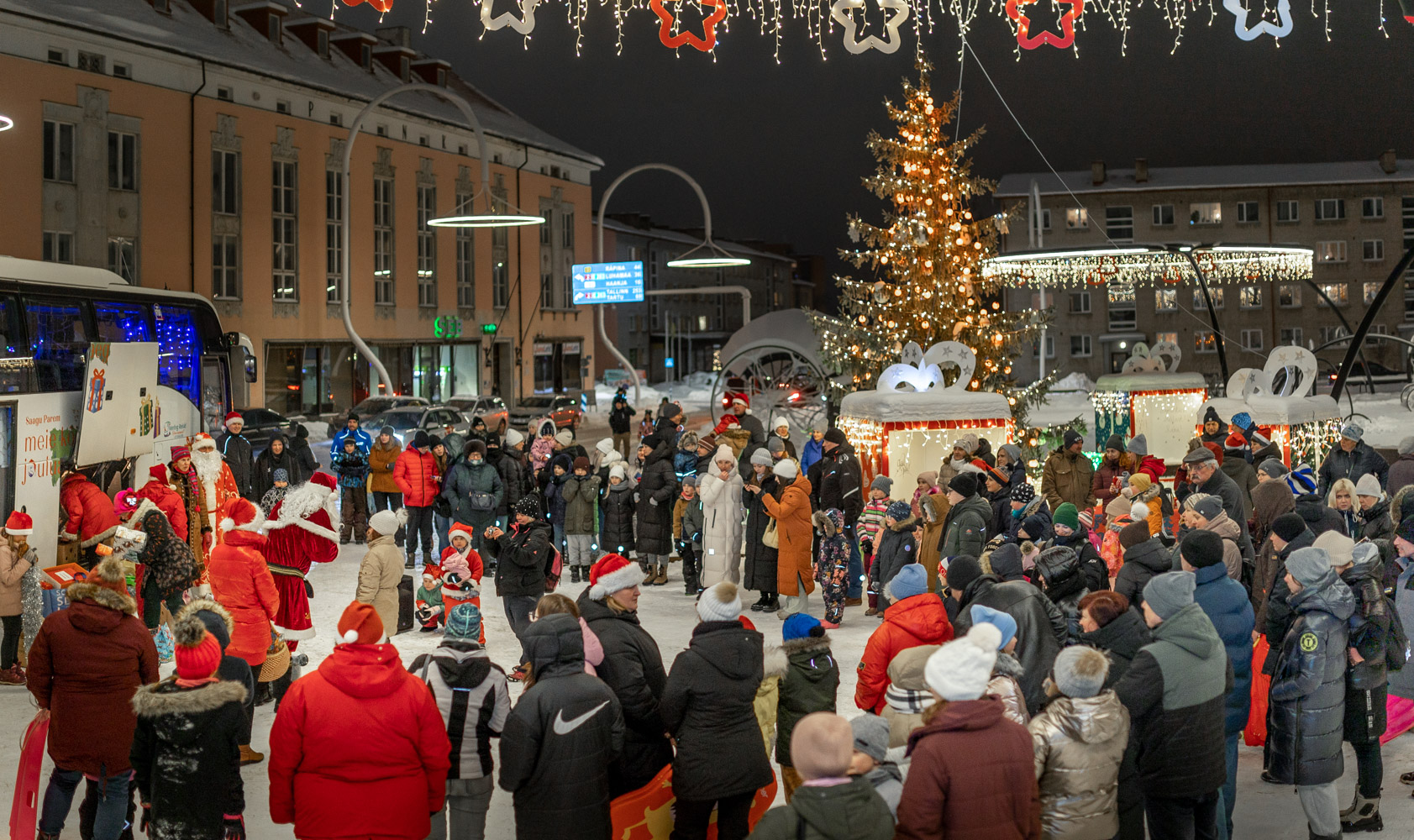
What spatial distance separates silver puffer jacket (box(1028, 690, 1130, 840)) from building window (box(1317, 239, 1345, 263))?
68717mm

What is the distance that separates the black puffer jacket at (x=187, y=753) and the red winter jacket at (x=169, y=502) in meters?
5.51

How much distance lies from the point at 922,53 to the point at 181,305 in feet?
40.5

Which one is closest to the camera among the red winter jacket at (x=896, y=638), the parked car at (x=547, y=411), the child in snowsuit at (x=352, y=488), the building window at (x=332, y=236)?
the red winter jacket at (x=896, y=638)

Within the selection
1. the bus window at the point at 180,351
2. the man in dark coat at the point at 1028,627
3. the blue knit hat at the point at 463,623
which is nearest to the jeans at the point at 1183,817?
the man in dark coat at the point at 1028,627

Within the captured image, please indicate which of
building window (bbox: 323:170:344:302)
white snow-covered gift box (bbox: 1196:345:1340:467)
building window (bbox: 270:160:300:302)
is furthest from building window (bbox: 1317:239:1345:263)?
white snow-covered gift box (bbox: 1196:345:1340:467)

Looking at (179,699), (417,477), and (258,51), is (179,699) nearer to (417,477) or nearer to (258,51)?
(417,477)

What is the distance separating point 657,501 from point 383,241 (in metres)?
35.6

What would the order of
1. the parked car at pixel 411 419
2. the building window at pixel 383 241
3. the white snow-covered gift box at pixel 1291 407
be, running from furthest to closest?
the building window at pixel 383 241, the parked car at pixel 411 419, the white snow-covered gift box at pixel 1291 407

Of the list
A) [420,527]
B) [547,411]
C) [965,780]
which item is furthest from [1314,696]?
[547,411]

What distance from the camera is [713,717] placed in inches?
197

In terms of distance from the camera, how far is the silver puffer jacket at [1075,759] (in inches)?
177

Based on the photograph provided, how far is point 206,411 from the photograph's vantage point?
58.7 feet

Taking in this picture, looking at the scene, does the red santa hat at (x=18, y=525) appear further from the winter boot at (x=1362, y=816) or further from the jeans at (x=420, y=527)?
the winter boot at (x=1362, y=816)

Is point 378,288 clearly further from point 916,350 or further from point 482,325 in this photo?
point 916,350
